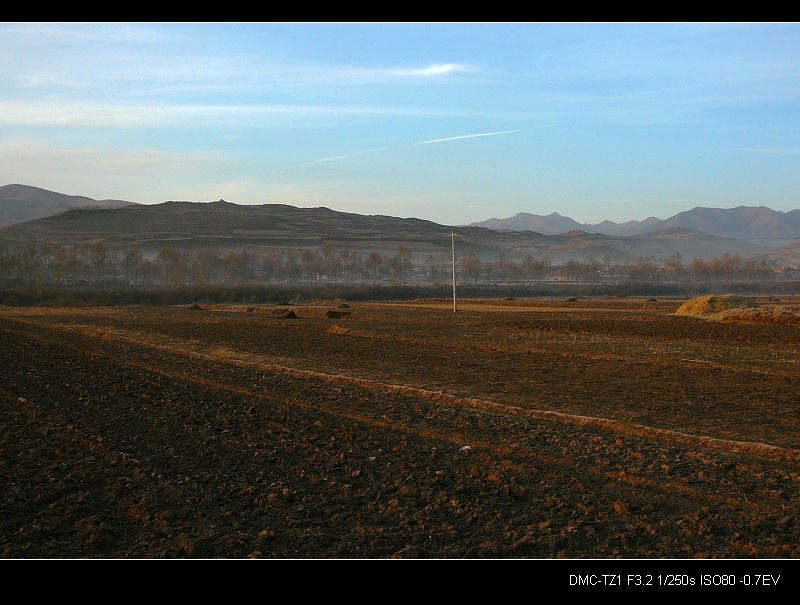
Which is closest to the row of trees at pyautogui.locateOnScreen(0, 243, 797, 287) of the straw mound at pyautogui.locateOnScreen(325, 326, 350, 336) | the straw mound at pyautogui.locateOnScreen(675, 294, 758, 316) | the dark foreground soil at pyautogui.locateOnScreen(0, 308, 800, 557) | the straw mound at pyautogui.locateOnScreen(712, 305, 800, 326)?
the straw mound at pyautogui.locateOnScreen(675, 294, 758, 316)

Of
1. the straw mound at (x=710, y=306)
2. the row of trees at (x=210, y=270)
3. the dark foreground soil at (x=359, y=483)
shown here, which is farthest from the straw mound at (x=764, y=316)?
the row of trees at (x=210, y=270)

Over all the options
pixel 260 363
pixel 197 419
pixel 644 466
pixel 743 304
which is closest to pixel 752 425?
pixel 644 466

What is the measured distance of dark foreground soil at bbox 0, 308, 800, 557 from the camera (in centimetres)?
772

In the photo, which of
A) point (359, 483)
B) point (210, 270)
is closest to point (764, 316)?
point (359, 483)

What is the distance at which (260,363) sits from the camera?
83.3 ft

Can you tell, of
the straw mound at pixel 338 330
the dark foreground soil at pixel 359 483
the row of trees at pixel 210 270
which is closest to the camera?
the dark foreground soil at pixel 359 483

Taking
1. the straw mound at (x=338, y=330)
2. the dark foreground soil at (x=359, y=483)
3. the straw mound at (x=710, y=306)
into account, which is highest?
the dark foreground soil at (x=359, y=483)

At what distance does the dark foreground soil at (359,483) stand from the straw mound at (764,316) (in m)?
28.9

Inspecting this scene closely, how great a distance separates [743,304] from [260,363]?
45661mm

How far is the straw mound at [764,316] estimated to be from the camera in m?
42.5

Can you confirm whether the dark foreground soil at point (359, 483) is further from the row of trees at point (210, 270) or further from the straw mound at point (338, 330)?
the row of trees at point (210, 270)

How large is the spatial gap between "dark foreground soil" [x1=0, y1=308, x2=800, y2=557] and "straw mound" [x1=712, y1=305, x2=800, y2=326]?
94.8 ft

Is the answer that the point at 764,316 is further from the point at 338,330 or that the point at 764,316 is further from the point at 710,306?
the point at 338,330

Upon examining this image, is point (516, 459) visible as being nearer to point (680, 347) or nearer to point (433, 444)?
point (433, 444)
